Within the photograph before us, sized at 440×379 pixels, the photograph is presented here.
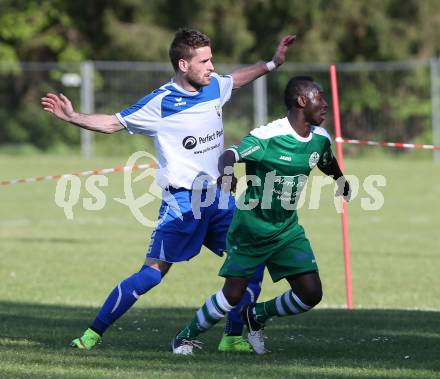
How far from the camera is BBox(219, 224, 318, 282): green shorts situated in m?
7.92

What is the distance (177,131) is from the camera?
835cm

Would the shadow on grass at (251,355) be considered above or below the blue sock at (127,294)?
below

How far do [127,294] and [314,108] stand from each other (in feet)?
6.04

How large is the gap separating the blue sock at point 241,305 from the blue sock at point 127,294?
1.92 ft

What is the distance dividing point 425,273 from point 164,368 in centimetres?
975

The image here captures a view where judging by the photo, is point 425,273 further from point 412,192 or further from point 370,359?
point 412,192

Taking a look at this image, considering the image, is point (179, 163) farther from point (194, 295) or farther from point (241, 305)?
point (194, 295)

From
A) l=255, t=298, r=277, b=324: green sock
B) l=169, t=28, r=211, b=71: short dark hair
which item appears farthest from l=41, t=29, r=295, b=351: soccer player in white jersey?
l=255, t=298, r=277, b=324: green sock

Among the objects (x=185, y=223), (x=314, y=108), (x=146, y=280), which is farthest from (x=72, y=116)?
(x=314, y=108)

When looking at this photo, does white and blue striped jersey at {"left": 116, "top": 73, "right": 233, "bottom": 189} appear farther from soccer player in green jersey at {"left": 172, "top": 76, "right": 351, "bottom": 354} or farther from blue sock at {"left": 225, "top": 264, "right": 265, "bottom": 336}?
blue sock at {"left": 225, "top": 264, "right": 265, "bottom": 336}

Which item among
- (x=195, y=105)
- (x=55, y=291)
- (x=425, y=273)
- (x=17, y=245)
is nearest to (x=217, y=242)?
(x=195, y=105)

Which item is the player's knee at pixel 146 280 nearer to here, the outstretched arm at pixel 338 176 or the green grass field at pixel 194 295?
the green grass field at pixel 194 295

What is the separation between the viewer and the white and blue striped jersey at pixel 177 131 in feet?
27.4

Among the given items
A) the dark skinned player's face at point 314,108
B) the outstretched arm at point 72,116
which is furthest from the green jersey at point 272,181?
the outstretched arm at point 72,116
